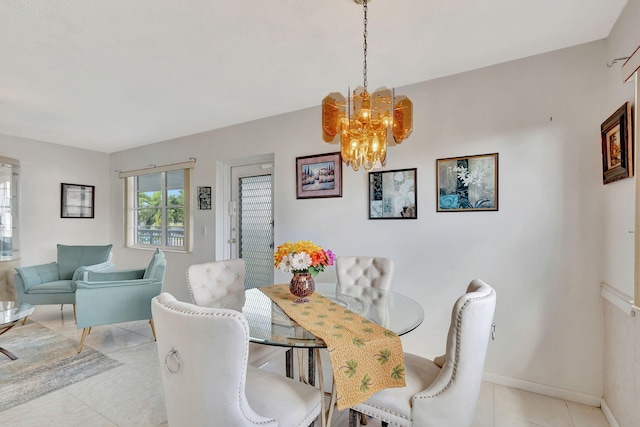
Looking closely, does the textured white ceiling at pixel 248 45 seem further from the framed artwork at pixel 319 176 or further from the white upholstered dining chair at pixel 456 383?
the white upholstered dining chair at pixel 456 383

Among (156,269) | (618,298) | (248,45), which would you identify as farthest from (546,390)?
(156,269)

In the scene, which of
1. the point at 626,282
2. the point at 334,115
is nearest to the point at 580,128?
the point at 626,282

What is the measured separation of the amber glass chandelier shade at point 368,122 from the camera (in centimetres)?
165

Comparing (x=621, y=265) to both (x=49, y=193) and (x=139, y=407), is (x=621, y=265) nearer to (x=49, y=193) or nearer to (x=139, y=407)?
(x=139, y=407)

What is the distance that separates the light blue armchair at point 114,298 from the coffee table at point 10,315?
466 millimetres

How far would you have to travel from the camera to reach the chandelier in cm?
165

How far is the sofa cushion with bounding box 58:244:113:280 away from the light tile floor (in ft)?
6.86

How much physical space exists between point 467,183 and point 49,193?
18.5 ft

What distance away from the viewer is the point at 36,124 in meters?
3.72

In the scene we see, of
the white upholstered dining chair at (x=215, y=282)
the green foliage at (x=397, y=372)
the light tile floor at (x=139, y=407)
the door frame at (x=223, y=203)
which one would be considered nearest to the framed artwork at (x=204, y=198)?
the door frame at (x=223, y=203)

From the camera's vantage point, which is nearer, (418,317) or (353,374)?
(353,374)

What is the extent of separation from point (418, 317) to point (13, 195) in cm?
527

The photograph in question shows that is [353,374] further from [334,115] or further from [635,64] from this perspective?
[635,64]

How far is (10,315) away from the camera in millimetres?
2693
